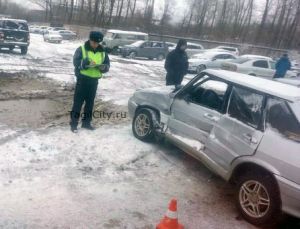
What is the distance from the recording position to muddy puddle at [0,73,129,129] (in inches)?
297

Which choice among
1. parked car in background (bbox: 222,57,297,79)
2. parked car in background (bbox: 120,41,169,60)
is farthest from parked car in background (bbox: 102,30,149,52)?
parked car in background (bbox: 222,57,297,79)

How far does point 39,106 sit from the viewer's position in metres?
8.87

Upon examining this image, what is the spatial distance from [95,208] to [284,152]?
2188mm

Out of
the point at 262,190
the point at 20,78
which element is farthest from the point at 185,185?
the point at 20,78

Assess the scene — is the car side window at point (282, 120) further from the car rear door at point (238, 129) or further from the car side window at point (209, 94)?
the car side window at point (209, 94)

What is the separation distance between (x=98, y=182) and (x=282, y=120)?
2.45m

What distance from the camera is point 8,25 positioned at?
20.1m

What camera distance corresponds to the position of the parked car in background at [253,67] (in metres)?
19.3

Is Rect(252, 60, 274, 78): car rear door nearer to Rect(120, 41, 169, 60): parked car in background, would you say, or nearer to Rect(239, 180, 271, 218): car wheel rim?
Rect(120, 41, 169, 60): parked car in background

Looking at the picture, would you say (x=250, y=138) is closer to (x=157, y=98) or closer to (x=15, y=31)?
(x=157, y=98)

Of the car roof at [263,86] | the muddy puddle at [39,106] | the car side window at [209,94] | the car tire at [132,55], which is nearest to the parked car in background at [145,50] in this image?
the car tire at [132,55]

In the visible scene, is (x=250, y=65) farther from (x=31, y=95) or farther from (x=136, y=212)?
(x=136, y=212)

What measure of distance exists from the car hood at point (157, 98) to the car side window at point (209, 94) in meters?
0.52

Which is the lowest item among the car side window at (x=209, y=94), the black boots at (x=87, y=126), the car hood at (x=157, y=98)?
the black boots at (x=87, y=126)
